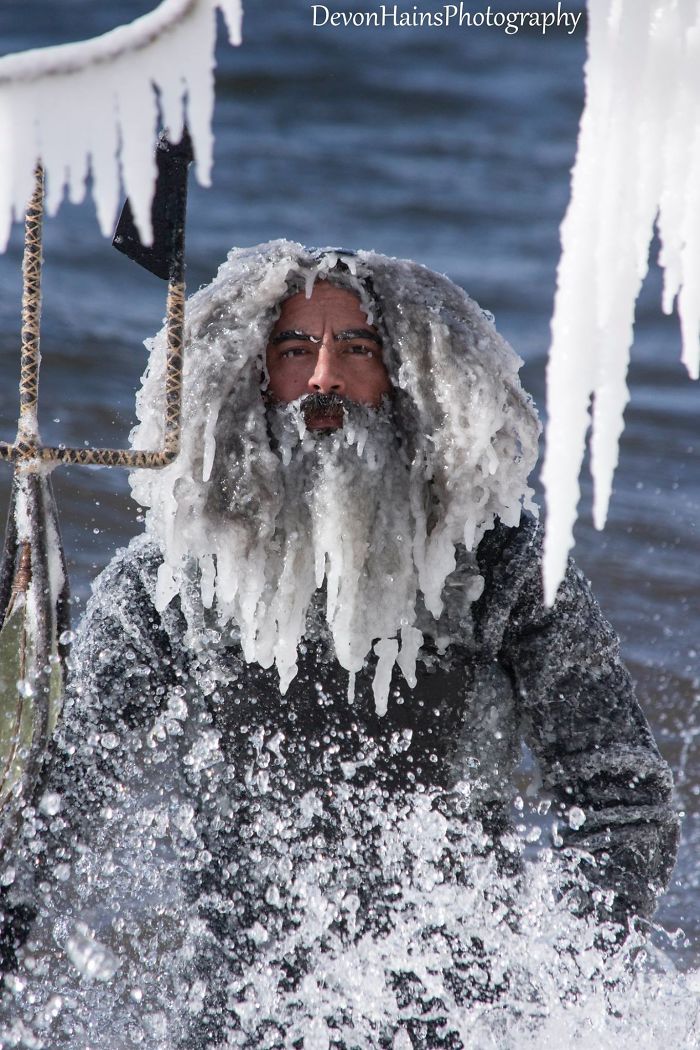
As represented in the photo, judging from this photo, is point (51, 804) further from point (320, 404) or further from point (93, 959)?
point (320, 404)

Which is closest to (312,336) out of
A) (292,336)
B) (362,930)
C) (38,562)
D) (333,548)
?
(292,336)

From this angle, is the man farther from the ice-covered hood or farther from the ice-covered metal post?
the ice-covered metal post

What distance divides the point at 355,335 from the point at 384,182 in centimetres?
474

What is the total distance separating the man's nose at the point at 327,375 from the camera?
2.10 metres

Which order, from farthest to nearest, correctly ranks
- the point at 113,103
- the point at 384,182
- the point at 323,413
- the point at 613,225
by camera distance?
the point at 384,182
the point at 323,413
the point at 113,103
the point at 613,225

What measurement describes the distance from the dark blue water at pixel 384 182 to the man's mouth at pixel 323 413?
3.28m

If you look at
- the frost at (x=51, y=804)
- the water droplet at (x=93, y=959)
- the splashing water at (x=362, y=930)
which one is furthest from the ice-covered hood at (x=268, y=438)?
the water droplet at (x=93, y=959)

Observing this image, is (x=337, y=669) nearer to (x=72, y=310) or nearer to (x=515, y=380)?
(x=515, y=380)

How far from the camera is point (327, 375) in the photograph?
2102 millimetres

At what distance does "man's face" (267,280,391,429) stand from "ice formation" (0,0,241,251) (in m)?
0.69

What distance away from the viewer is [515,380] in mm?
2156

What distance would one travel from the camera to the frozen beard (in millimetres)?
2047
